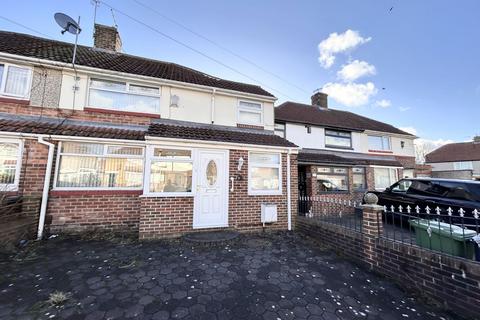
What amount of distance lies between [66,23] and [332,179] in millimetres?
13743

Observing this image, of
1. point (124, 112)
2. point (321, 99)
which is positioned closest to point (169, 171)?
point (124, 112)

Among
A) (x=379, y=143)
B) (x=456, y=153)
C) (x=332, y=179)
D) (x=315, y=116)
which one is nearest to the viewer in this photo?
(x=332, y=179)

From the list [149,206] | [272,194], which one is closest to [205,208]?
[149,206]

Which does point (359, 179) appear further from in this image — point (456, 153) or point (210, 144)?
point (456, 153)

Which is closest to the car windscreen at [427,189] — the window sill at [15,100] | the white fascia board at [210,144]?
the white fascia board at [210,144]

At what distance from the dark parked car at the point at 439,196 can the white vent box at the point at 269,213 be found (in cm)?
388

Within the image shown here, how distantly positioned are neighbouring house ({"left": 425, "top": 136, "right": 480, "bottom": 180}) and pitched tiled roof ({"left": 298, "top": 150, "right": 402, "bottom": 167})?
1612 centimetres

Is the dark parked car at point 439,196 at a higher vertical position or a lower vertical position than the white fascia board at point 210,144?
lower

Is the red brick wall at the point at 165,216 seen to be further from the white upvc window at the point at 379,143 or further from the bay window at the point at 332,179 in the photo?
the white upvc window at the point at 379,143

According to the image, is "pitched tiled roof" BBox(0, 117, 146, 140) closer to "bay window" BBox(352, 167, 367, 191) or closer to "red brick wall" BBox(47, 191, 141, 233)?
"red brick wall" BBox(47, 191, 141, 233)

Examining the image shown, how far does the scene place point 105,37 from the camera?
973 cm

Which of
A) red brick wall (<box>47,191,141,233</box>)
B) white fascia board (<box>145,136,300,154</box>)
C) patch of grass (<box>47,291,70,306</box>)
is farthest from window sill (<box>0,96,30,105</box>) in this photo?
patch of grass (<box>47,291,70,306</box>)

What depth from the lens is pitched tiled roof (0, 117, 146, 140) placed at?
5.70m

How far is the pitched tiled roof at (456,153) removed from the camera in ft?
85.5
